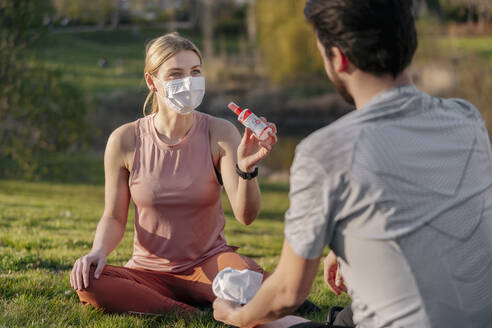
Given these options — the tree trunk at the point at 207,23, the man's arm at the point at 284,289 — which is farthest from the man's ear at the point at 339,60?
the tree trunk at the point at 207,23

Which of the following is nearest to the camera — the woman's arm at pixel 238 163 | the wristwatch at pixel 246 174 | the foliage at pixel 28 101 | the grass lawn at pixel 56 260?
the woman's arm at pixel 238 163

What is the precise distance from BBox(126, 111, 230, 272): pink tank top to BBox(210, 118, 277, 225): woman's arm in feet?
0.23

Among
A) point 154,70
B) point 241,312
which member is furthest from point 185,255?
point 241,312

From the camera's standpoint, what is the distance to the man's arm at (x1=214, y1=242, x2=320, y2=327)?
1.95 m

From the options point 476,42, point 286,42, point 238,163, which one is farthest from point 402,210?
point 476,42

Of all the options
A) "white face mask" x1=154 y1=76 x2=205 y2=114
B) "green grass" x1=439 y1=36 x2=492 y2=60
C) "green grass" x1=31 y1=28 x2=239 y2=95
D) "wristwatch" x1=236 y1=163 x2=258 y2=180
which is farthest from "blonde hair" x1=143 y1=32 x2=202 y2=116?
"green grass" x1=31 y1=28 x2=239 y2=95

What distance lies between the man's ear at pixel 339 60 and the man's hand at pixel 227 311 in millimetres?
963

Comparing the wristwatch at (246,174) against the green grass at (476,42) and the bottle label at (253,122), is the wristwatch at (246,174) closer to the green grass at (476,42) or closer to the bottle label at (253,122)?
the bottle label at (253,122)

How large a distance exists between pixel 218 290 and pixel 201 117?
146 centimetres

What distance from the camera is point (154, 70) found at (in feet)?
12.4

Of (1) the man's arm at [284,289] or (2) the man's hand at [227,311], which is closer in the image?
(1) the man's arm at [284,289]

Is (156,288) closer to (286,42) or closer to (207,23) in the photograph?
(286,42)

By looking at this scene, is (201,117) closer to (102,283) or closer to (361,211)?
(102,283)

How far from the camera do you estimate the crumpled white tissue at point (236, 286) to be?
248 centimetres
